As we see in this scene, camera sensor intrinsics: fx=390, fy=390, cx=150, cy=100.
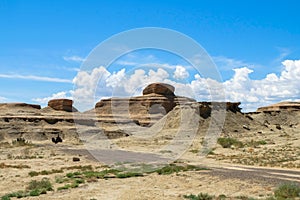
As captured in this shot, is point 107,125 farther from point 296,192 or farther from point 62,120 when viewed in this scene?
point 296,192

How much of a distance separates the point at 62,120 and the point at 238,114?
45.3 metres

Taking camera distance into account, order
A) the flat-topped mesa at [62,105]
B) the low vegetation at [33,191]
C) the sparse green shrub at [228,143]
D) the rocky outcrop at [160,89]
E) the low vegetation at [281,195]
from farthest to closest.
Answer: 1. the rocky outcrop at [160,89]
2. the flat-topped mesa at [62,105]
3. the sparse green shrub at [228,143]
4. the low vegetation at [33,191]
5. the low vegetation at [281,195]

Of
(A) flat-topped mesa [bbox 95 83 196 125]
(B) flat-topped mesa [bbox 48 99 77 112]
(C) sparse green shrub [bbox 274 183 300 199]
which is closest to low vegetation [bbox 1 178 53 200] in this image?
(C) sparse green shrub [bbox 274 183 300 199]

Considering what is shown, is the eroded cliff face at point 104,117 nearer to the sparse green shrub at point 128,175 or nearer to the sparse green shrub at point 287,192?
the sparse green shrub at point 128,175

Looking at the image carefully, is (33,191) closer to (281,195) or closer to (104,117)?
(281,195)

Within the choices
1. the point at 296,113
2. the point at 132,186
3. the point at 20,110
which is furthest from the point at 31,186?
the point at 296,113

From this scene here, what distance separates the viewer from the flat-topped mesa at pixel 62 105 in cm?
12612

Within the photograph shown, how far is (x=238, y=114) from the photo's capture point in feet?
283

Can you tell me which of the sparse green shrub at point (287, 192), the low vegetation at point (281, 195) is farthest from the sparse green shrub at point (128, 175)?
the sparse green shrub at point (287, 192)

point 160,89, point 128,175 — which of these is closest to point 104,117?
point 160,89

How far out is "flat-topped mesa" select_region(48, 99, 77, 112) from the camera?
126125 mm

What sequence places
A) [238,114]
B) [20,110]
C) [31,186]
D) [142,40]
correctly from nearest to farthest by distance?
1. [31,186]
2. [142,40]
3. [238,114]
4. [20,110]

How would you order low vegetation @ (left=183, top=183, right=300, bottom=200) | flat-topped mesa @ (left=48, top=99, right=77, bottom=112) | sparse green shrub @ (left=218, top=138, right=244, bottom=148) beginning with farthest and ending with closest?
flat-topped mesa @ (left=48, top=99, right=77, bottom=112)
sparse green shrub @ (left=218, top=138, right=244, bottom=148)
low vegetation @ (left=183, top=183, right=300, bottom=200)

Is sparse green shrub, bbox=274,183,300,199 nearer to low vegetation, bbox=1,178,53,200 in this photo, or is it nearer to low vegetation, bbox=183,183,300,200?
low vegetation, bbox=183,183,300,200
